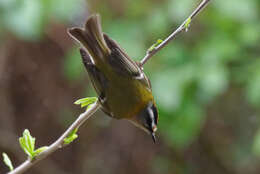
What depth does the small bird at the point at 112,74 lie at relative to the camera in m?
2.09

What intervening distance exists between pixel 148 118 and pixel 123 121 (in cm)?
210

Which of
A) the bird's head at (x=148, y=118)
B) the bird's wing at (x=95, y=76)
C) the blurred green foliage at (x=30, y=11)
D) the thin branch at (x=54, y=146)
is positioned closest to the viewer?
the thin branch at (x=54, y=146)

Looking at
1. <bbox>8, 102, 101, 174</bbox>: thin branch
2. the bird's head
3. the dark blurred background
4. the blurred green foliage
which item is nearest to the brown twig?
<bbox>8, 102, 101, 174</bbox>: thin branch

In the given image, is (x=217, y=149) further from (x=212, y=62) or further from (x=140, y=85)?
(x=140, y=85)

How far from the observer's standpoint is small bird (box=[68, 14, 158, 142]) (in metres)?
2.09

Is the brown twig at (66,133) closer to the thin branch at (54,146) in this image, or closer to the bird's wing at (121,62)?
the thin branch at (54,146)

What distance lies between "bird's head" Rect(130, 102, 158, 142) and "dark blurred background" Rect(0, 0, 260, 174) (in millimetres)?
1028

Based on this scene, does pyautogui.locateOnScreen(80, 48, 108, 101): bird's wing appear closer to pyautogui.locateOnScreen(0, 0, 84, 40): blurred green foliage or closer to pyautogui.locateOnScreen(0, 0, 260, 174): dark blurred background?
pyautogui.locateOnScreen(0, 0, 84, 40): blurred green foliage

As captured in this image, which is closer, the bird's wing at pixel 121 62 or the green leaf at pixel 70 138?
the green leaf at pixel 70 138

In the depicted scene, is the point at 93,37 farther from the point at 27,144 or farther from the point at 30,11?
the point at 30,11

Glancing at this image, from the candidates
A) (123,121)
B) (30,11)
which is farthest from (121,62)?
(123,121)

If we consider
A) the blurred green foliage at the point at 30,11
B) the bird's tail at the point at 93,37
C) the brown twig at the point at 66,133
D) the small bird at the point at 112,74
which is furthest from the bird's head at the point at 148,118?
the blurred green foliage at the point at 30,11

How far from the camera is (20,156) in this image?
4.60m

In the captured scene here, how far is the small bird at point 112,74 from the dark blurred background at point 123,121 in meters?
1.12
